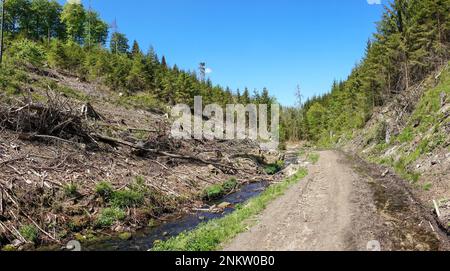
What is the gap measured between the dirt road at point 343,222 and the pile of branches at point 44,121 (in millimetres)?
12487

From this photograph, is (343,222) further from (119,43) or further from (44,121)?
(119,43)

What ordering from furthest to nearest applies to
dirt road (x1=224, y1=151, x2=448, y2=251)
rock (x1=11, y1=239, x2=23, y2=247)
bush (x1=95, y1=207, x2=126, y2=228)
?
1. bush (x1=95, y1=207, x2=126, y2=228)
2. rock (x1=11, y1=239, x2=23, y2=247)
3. dirt road (x1=224, y1=151, x2=448, y2=251)

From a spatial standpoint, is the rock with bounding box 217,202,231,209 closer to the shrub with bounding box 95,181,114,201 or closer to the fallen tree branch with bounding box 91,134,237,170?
the shrub with bounding box 95,181,114,201

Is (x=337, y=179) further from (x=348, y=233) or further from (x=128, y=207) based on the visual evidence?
(x=128, y=207)

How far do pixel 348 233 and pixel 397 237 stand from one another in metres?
1.67

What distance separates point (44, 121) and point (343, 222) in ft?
53.5

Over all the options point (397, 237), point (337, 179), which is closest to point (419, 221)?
point (397, 237)

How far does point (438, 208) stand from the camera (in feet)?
46.7

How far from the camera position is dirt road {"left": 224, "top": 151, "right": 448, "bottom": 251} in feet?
37.2

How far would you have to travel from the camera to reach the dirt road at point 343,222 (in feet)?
37.2

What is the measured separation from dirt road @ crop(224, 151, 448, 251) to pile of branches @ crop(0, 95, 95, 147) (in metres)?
12.5

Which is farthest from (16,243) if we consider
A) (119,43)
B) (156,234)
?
(119,43)

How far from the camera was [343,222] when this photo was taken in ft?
43.7

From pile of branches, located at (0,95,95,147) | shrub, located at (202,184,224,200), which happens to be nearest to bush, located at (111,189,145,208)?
shrub, located at (202,184,224,200)
